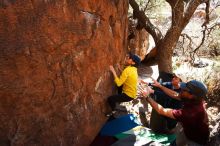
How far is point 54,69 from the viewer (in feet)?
14.4

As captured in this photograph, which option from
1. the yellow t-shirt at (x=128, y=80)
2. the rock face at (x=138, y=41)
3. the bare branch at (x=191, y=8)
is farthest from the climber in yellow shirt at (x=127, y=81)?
the rock face at (x=138, y=41)

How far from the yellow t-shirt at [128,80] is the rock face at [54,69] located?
22cm

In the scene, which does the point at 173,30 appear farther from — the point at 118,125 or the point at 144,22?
the point at 118,125

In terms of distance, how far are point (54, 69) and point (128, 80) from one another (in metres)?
1.43

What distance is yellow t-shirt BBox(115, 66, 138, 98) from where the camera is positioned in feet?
17.4

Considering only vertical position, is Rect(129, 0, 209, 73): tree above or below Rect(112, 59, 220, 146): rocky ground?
above

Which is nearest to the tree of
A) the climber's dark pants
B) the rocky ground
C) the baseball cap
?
the rocky ground

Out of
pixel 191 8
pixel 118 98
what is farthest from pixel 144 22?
pixel 118 98

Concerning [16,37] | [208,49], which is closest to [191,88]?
[16,37]

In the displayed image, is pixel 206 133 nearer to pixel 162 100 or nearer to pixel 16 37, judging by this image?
pixel 162 100

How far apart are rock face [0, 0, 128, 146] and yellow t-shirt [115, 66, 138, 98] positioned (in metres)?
0.22

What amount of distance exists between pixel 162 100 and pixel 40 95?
2442 mm

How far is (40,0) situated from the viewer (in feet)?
13.4

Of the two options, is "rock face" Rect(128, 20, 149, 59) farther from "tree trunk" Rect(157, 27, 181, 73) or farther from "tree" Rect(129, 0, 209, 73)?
"tree trunk" Rect(157, 27, 181, 73)
